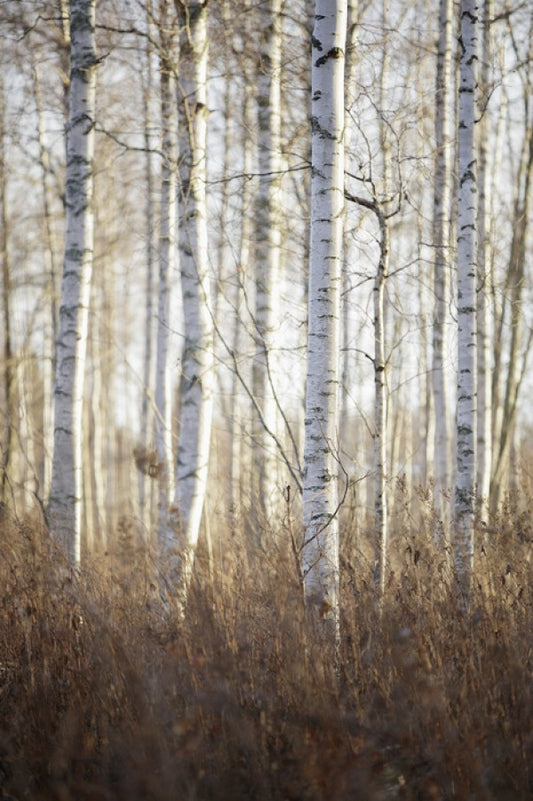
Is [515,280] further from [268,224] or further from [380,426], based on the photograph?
[380,426]

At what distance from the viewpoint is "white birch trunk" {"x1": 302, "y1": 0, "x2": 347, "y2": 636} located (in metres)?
4.46

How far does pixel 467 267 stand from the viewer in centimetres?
612

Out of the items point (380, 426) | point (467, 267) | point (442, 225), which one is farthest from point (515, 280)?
point (380, 426)

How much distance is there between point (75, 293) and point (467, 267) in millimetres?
3469

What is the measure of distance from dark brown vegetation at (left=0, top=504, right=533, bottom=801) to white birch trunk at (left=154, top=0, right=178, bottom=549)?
174cm

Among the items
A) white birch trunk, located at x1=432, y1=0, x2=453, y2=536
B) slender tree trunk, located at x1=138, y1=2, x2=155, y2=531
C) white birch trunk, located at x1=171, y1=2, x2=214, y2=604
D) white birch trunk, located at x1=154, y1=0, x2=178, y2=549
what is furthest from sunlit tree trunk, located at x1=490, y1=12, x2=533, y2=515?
white birch trunk, located at x1=171, y1=2, x2=214, y2=604

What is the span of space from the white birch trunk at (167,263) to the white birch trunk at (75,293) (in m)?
0.71

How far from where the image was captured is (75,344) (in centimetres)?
672

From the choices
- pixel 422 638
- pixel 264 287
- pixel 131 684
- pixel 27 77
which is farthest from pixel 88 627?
pixel 27 77

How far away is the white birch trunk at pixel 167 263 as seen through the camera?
6508 millimetres

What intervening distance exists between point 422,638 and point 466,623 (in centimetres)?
33

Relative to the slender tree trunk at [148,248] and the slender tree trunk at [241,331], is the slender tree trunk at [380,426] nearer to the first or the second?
the slender tree trunk at [241,331]

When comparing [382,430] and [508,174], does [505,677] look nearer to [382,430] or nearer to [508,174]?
[382,430]

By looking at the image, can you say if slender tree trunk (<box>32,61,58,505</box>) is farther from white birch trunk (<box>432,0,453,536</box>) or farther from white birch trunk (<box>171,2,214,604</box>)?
white birch trunk (<box>432,0,453,536</box>)
